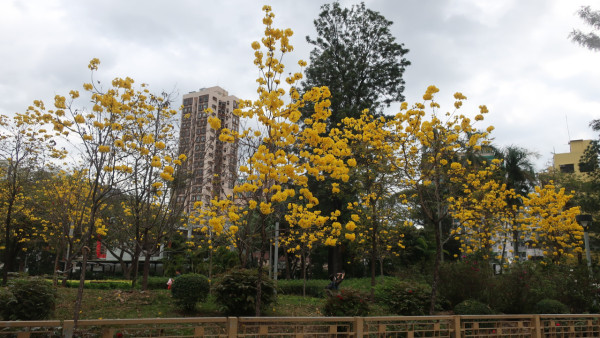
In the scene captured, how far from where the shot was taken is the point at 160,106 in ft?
33.1

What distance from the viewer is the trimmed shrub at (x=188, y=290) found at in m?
8.53

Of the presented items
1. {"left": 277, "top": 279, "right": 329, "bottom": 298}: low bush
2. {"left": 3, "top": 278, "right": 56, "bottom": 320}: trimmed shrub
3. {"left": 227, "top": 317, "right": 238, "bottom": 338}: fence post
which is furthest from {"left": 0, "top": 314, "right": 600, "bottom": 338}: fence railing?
{"left": 277, "top": 279, "right": 329, "bottom": 298}: low bush

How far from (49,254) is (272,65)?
35.0 m

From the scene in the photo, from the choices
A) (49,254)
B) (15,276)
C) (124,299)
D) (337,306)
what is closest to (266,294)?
(337,306)

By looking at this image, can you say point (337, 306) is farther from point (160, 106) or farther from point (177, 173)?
point (160, 106)

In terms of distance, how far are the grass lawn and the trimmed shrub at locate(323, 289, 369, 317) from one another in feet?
3.68

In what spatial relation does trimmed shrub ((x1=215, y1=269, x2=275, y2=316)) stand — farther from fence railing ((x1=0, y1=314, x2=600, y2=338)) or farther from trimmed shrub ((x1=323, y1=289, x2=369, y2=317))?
trimmed shrub ((x1=323, y1=289, x2=369, y2=317))

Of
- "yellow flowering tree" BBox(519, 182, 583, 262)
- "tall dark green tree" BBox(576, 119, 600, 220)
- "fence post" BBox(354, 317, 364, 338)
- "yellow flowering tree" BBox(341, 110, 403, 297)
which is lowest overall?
"fence post" BBox(354, 317, 364, 338)

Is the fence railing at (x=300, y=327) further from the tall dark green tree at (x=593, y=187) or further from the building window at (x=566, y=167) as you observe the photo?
the building window at (x=566, y=167)

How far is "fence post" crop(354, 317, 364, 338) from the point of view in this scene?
14.2 ft

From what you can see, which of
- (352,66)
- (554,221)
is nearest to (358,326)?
(554,221)

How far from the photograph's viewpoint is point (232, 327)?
3.67 meters

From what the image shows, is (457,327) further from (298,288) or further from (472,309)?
(298,288)

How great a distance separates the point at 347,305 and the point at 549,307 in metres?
5.16
